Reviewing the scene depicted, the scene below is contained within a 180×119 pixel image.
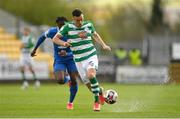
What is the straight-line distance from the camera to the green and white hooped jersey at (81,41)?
19.3m

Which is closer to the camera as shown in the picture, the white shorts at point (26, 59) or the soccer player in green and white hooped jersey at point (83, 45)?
the soccer player in green and white hooped jersey at point (83, 45)

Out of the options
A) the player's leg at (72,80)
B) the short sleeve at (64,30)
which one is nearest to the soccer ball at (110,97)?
the player's leg at (72,80)

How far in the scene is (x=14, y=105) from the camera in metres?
22.0

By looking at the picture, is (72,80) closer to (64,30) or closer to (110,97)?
(110,97)

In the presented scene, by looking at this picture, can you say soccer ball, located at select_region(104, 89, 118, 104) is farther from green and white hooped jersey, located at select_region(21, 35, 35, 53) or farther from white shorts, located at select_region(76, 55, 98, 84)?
green and white hooped jersey, located at select_region(21, 35, 35, 53)

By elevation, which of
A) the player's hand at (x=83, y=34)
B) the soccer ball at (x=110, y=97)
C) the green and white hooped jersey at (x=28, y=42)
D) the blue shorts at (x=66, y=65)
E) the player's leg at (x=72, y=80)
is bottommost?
the soccer ball at (x=110, y=97)

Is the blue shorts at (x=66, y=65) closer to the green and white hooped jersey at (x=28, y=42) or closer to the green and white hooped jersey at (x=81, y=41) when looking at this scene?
the green and white hooped jersey at (x=81, y=41)

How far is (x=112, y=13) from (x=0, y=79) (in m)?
53.9

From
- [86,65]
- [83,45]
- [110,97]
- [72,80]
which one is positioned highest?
[83,45]

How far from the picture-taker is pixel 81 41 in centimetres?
1938

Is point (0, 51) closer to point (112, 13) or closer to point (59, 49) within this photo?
point (59, 49)

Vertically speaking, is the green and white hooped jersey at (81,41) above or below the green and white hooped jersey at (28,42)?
below

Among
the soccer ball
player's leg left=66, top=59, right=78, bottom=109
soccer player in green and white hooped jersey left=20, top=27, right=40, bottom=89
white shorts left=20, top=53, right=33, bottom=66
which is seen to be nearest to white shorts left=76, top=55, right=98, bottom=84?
the soccer ball

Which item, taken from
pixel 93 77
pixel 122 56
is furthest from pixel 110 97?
pixel 122 56
